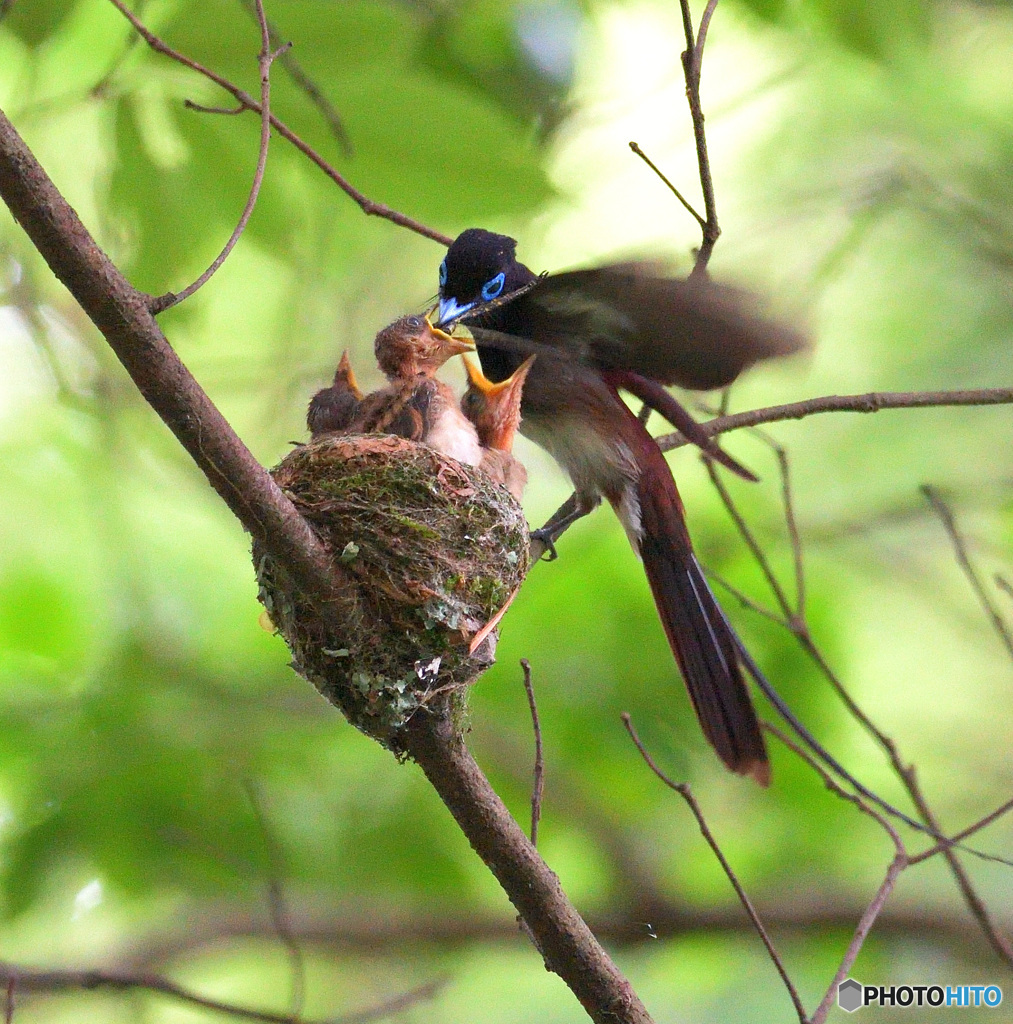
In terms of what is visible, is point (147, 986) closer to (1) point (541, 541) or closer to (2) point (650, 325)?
(1) point (541, 541)

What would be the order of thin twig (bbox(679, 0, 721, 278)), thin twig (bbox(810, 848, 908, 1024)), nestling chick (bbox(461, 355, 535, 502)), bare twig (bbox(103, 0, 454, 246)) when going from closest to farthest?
thin twig (bbox(810, 848, 908, 1024))
thin twig (bbox(679, 0, 721, 278))
bare twig (bbox(103, 0, 454, 246))
nestling chick (bbox(461, 355, 535, 502))

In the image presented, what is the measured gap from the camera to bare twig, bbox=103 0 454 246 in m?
2.88

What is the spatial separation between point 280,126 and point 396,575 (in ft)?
3.69

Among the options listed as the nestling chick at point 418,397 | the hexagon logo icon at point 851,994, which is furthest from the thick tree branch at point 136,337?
the hexagon logo icon at point 851,994

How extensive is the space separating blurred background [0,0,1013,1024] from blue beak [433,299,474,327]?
0.48 m

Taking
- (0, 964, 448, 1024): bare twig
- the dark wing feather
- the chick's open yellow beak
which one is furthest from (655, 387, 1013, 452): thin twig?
(0, 964, 448, 1024): bare twig

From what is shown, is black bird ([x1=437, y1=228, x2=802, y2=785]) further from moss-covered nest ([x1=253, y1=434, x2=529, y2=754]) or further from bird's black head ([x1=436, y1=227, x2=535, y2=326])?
moss-covered nest ([x1=253, y1=434, x2=529, y2=754])

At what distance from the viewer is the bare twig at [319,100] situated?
3131 millimetres

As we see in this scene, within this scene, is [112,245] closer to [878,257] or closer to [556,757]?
[556,757]

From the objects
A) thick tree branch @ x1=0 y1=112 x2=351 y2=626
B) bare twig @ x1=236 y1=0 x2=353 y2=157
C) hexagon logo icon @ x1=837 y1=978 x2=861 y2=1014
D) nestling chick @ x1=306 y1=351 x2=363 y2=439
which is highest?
bare twig @ x1=236 y1=0 x2=353 y2=157

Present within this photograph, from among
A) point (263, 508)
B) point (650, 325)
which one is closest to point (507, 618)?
point (650, 325)

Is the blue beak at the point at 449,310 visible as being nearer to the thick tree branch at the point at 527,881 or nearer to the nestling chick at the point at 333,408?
the nestling chick at the point at 333,408

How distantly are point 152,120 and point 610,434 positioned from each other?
5.23 feet

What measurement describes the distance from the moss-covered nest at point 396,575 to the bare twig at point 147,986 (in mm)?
845
